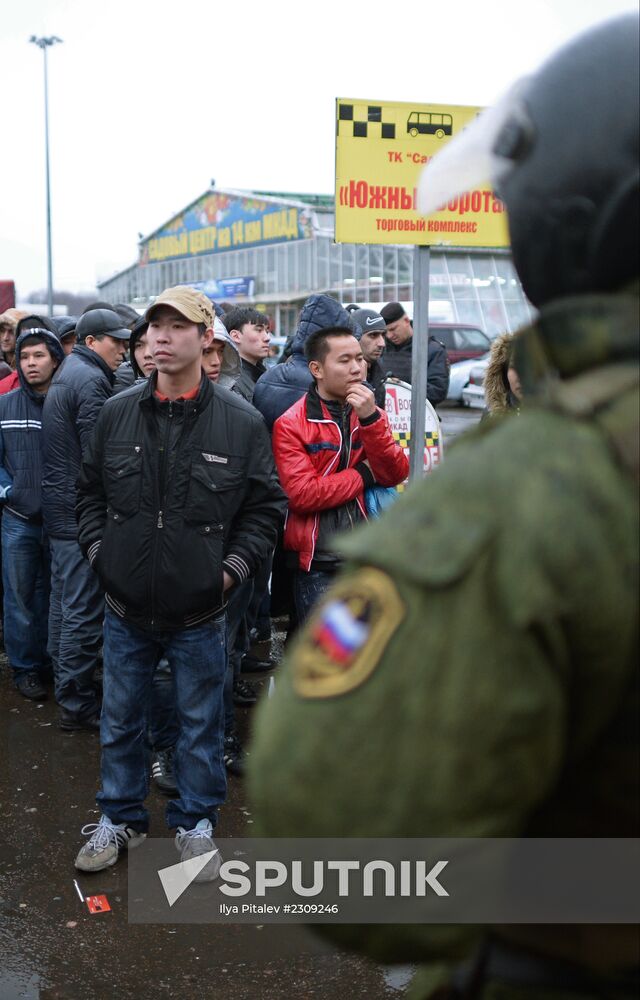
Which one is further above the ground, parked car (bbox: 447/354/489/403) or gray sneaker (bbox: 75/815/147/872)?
parked car (bbox: 447/354/489/403)

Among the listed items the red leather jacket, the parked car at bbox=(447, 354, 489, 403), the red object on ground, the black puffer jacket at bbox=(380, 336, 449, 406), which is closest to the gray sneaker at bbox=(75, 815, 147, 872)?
the red object on ground

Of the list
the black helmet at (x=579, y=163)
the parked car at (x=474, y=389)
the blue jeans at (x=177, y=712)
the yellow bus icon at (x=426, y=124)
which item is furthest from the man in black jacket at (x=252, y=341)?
the parked car at (x=474, y=389)

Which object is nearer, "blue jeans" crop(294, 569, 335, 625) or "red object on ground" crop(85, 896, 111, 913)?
"red object on ground" crop(85, 896, 111, 913)

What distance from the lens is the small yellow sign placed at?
15.3 feet

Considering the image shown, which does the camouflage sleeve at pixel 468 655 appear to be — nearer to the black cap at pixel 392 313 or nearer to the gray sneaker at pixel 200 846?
the gray sneaker at pixel 200 846

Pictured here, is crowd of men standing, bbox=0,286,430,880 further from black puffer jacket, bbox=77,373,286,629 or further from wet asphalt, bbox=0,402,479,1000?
wet asphalt, bbox=0,402,479,1000

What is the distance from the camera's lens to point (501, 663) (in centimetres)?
90

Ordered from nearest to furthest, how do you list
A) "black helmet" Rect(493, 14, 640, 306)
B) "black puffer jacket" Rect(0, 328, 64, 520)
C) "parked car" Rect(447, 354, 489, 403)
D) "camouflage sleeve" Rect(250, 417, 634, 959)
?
"camouflage sleeve" Rect(250, 417, 634, 959) < "black helmet" Rect(493, 14, 640, 306) < "black puffer jacket" Rect(0, 328, 64, 520) < "parked car" Rect(447, 354, 489, 403)

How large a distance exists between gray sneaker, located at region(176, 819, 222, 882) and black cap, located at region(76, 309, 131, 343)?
3088 millimetres

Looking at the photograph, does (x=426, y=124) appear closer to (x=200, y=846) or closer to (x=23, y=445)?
(x=23, y=445)

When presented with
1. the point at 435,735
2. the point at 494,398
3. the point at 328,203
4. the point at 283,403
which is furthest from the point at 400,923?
the point at 328,203

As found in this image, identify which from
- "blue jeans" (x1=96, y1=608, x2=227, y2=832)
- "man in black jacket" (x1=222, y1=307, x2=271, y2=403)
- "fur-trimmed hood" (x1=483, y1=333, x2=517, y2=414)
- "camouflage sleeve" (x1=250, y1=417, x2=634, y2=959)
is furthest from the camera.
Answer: "man in black jacket" (x1=222, y1=307, x2=271, y2=403)

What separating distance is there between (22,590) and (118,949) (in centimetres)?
301

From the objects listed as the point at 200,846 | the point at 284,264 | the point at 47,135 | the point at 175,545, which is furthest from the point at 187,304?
the point at 284,264
